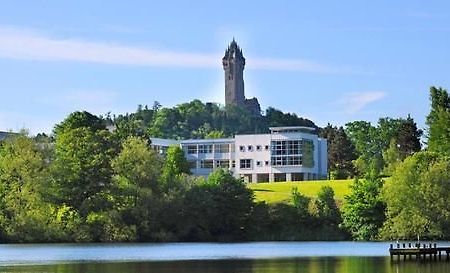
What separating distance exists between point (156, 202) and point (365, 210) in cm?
2403

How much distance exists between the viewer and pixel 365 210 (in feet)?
383

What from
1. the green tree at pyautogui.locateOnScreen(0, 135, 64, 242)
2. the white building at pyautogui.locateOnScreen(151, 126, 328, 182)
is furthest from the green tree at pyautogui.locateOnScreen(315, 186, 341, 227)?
the white building at pyautogui.locateOnScreen(151, 126, 328, 182)

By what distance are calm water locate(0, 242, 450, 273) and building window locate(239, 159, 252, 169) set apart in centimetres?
9590

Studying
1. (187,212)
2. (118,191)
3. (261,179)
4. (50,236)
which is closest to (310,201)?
(187,212)

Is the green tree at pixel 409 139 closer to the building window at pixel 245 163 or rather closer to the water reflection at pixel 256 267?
the building window at pixel 245 163

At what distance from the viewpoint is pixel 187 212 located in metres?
115

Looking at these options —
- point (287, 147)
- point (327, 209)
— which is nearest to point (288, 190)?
point (327, 209)

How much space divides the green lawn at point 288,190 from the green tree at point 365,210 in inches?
448

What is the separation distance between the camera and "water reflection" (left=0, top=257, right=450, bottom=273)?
61594mm

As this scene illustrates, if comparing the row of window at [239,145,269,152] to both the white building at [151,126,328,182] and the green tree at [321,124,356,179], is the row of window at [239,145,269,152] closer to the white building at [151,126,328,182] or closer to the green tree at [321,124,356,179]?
the white building at [151,126,328,182]

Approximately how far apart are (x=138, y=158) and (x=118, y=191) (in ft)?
16.3

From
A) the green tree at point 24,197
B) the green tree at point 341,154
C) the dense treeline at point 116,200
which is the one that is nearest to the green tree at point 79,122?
the dense treeline at point 116,200

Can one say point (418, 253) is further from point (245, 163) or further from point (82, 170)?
point (245, 163)

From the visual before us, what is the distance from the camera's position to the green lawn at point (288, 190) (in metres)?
135
